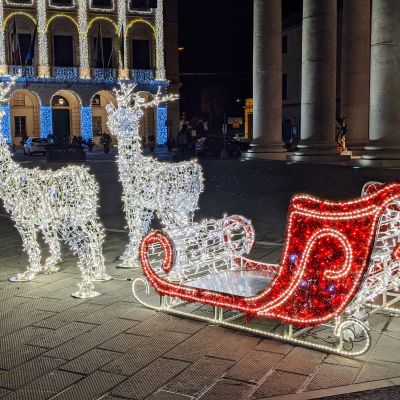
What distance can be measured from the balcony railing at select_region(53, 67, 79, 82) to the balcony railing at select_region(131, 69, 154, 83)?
16.5 feet

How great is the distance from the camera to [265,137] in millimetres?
31344

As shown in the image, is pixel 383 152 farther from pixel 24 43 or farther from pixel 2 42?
pixel 24 43

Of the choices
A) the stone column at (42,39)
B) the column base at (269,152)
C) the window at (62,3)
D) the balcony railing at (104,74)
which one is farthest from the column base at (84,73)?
the column base at (269,152)

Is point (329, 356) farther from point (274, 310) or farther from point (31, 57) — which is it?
point (31, 57)

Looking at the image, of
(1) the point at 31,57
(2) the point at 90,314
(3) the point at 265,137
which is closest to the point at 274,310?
(2) the point at 90,314

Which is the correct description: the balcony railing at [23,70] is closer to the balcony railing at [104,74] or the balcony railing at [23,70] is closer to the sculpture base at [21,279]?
the balcony railing at [104,74]

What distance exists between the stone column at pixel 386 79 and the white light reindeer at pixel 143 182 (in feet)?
50.3

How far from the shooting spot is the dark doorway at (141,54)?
57562 millimetres

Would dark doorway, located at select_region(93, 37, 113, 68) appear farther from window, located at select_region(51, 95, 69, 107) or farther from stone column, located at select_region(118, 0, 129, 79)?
window, located at select_region(51, 95, 69, 107)

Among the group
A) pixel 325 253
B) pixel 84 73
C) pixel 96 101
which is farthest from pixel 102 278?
pixel 96 101

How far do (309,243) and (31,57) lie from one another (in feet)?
156

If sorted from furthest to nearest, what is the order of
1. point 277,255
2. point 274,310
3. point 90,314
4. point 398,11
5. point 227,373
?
point 398,11
point 277,255
point 90,314
point 274,310
point 227,373

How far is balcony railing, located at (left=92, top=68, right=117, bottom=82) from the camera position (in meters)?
56.2

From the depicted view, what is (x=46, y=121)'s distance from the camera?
55.7m
